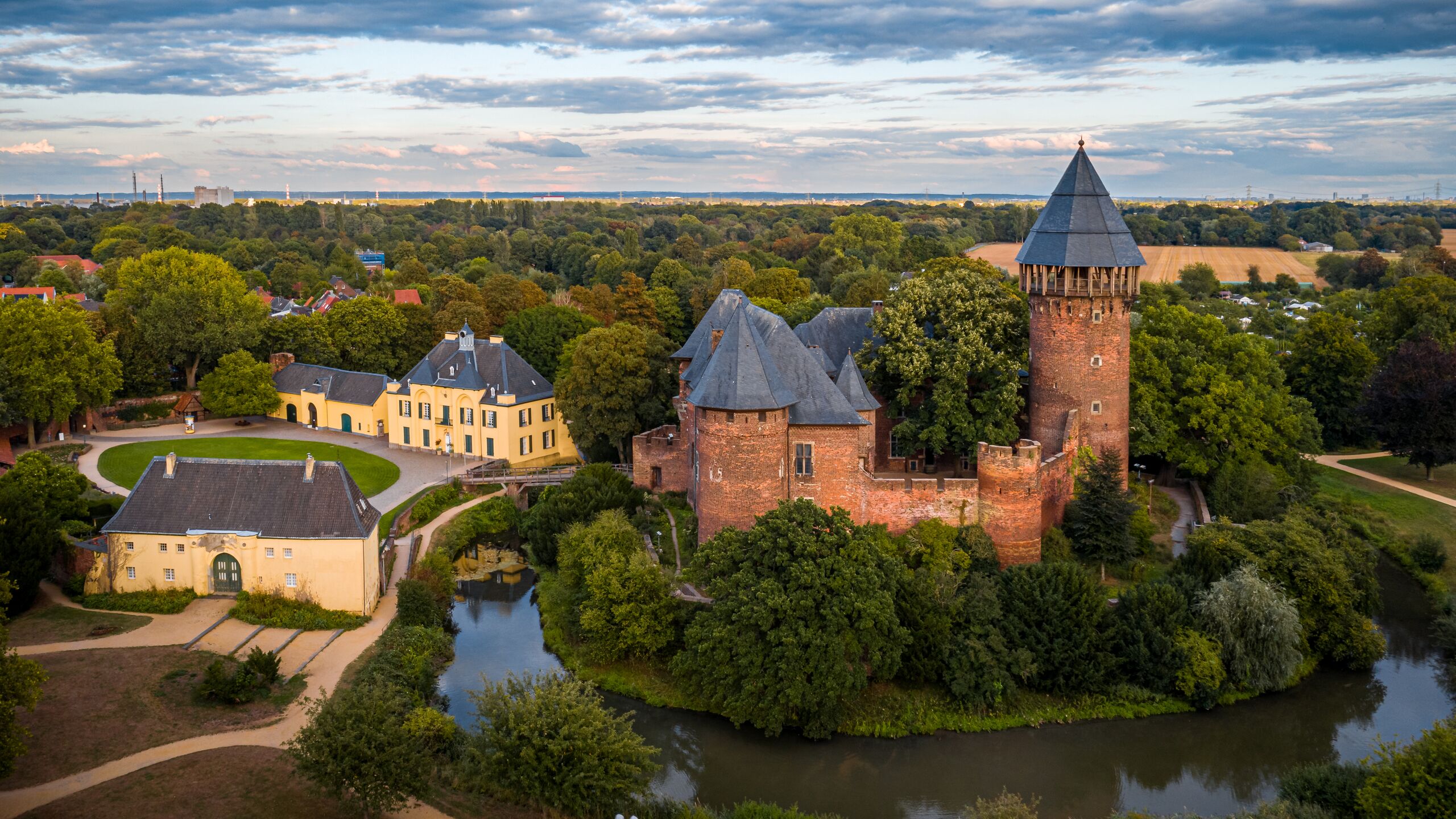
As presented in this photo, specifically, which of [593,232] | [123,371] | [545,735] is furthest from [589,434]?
[593,232]

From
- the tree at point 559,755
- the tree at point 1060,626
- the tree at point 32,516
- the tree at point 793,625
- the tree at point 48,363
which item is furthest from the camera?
the tree at point 48,363

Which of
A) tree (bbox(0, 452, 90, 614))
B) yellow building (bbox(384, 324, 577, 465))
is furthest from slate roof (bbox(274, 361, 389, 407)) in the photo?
tree (bbox(0, 452, 90, 614))

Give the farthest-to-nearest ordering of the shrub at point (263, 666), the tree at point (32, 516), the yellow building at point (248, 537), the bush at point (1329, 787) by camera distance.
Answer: the yellow building at point (248, 537), the tree at point (32, 516), the shrub at point (263, 666), the bush at point (1329, 787)

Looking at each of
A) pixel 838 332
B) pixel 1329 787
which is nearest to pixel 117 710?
pixel 1329 787

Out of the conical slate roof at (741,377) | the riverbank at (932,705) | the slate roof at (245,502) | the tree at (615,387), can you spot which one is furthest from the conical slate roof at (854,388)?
the slate roof at (245,502)

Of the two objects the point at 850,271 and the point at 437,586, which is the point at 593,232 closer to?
the point at 850,271

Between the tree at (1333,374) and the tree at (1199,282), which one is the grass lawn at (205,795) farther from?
the tree at (1199,282)
